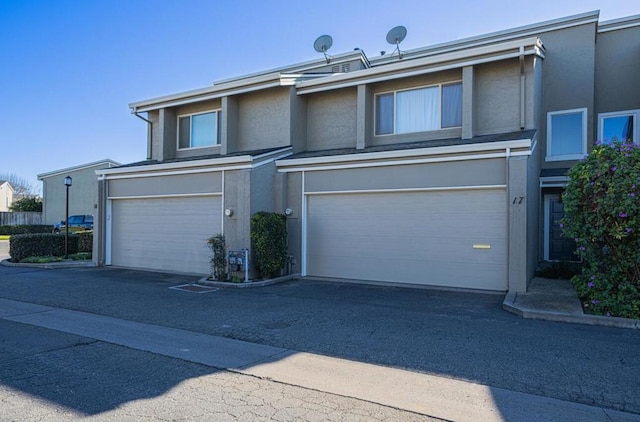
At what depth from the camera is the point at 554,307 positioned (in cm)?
821

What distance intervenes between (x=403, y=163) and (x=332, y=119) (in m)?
4.09

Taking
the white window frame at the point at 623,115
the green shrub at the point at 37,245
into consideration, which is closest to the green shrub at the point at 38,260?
the green shrub at the point at 37,245

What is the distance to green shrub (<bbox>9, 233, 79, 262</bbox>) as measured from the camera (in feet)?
54.9

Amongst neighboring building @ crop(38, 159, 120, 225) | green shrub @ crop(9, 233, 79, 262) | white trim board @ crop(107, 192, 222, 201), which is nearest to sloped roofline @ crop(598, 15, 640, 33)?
white trim board @ crop(107, 192, 222, 201)

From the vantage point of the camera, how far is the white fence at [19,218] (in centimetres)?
3834

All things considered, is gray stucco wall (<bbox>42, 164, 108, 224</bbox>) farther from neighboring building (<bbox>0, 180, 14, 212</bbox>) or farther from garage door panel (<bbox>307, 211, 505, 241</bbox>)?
neighboring building (<bbox>0, 180, 14, 212</bbox>)

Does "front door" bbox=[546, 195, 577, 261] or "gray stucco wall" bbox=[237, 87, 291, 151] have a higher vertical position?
"gray stucco wall" bbox=[237, 87, 291, 151]

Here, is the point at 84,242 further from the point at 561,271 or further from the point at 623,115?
the point at 623,115

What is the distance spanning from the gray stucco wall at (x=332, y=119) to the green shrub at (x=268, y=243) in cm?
370

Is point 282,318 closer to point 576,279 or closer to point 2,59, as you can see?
point 576,279

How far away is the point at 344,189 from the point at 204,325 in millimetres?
6012

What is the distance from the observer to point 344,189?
12.3 m

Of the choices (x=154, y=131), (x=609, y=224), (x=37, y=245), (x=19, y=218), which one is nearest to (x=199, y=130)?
(x=154, y=131)

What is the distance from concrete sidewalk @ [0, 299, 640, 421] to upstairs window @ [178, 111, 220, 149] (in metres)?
9.96
